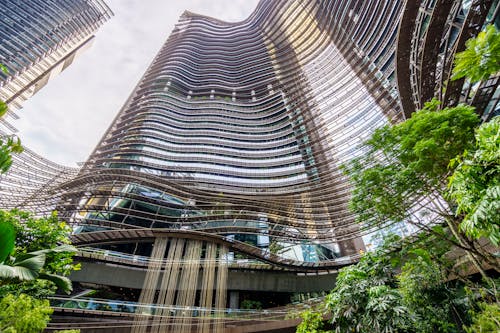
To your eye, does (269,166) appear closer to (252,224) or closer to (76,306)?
Answer: (252,224)

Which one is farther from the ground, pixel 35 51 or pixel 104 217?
pixel 35 51

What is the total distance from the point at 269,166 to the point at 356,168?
30.6 metres

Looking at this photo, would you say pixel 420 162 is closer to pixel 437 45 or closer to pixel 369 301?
pixel 369 301

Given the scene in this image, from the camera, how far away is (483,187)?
3.42 metres

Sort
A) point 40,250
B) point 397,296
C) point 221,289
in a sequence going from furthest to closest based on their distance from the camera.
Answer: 1. point 221,289
2. point 397,296
3. point 40,250

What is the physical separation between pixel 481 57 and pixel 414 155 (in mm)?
5057

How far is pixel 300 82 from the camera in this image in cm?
4394

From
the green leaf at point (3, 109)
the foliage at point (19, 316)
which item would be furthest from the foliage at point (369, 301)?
the green leaf at point (3, 109)

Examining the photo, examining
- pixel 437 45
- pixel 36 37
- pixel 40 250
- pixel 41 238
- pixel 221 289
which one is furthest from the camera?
pixel 36 37

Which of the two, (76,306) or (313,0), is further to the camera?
(313,0)

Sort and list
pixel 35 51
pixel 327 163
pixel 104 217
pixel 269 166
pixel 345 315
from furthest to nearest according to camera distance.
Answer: pixel 35 51 < pixel 269 166 < pixel 327 163 < pixel 104 217 < pixel 345 315

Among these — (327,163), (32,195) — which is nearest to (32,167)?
(32,195)

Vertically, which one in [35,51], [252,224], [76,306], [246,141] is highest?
[35,51]

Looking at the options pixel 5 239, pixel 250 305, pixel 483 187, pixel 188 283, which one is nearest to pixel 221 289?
pixel 188 283
